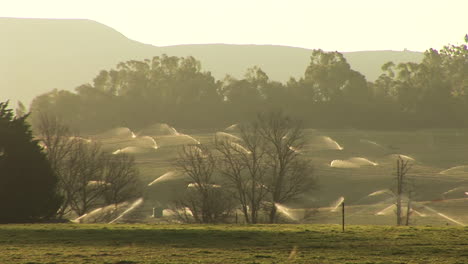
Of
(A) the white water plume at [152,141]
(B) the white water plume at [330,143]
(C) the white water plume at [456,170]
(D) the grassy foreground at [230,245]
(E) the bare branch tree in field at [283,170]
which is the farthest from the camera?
(A) the white water plume at [152,141]

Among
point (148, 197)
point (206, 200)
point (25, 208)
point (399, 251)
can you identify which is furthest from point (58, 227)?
point (148, 197)

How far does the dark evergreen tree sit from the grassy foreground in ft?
31.2

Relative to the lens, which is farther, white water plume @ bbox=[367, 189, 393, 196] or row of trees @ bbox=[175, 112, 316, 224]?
white water plume @ bbox=[367, 189, 393, 196]

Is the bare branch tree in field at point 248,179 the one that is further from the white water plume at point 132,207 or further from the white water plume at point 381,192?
the white water plume at point 381,192

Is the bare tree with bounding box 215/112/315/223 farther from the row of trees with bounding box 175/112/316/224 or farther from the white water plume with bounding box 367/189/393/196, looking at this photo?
the white water plume with bounding box 367/189/393/196

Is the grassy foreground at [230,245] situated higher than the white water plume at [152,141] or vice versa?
the white water plume at [152,141]

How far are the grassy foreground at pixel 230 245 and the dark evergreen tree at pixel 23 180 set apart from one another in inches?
375

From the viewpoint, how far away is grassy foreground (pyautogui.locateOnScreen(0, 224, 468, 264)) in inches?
1259

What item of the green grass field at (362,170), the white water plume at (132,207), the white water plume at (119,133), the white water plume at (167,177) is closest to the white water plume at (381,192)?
the green grass field at (362,170)

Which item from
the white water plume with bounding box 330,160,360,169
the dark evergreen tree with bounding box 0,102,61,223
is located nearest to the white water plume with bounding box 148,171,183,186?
the white water plume with bounding box 330,160,360,169

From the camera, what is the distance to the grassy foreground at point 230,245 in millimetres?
31969

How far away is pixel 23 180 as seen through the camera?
56.9 metres

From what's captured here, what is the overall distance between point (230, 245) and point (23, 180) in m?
24.9

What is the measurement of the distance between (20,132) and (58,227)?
46.6 feet
